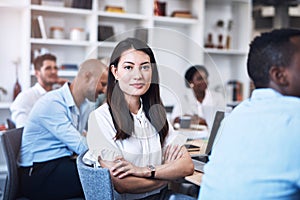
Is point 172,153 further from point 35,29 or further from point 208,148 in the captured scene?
point 35,29

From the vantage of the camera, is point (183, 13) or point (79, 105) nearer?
point (79, 105)

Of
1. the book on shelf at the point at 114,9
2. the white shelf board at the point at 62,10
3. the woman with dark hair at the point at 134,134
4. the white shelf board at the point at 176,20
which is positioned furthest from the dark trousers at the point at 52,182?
the white shelf board at the point at 176,20

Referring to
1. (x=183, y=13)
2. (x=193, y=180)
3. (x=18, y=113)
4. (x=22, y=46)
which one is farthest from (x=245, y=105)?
(x=183, y=13)

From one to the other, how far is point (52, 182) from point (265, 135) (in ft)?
5.51

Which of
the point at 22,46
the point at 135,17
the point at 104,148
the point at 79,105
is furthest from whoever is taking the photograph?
the point at 135,17

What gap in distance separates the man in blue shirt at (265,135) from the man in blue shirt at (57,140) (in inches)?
54.1

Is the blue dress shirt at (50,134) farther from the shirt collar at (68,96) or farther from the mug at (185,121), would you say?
the mug at (185,121)

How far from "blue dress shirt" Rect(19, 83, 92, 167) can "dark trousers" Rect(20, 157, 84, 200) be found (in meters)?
0.10

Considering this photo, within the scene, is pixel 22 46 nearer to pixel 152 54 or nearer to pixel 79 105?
pixel 79 105

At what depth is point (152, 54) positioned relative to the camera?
1.88 metres

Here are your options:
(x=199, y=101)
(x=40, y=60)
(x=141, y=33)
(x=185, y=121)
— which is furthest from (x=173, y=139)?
(x=40, y=60)

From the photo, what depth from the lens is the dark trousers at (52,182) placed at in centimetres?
244

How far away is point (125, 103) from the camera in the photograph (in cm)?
187

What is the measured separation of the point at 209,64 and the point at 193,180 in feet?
11.2
